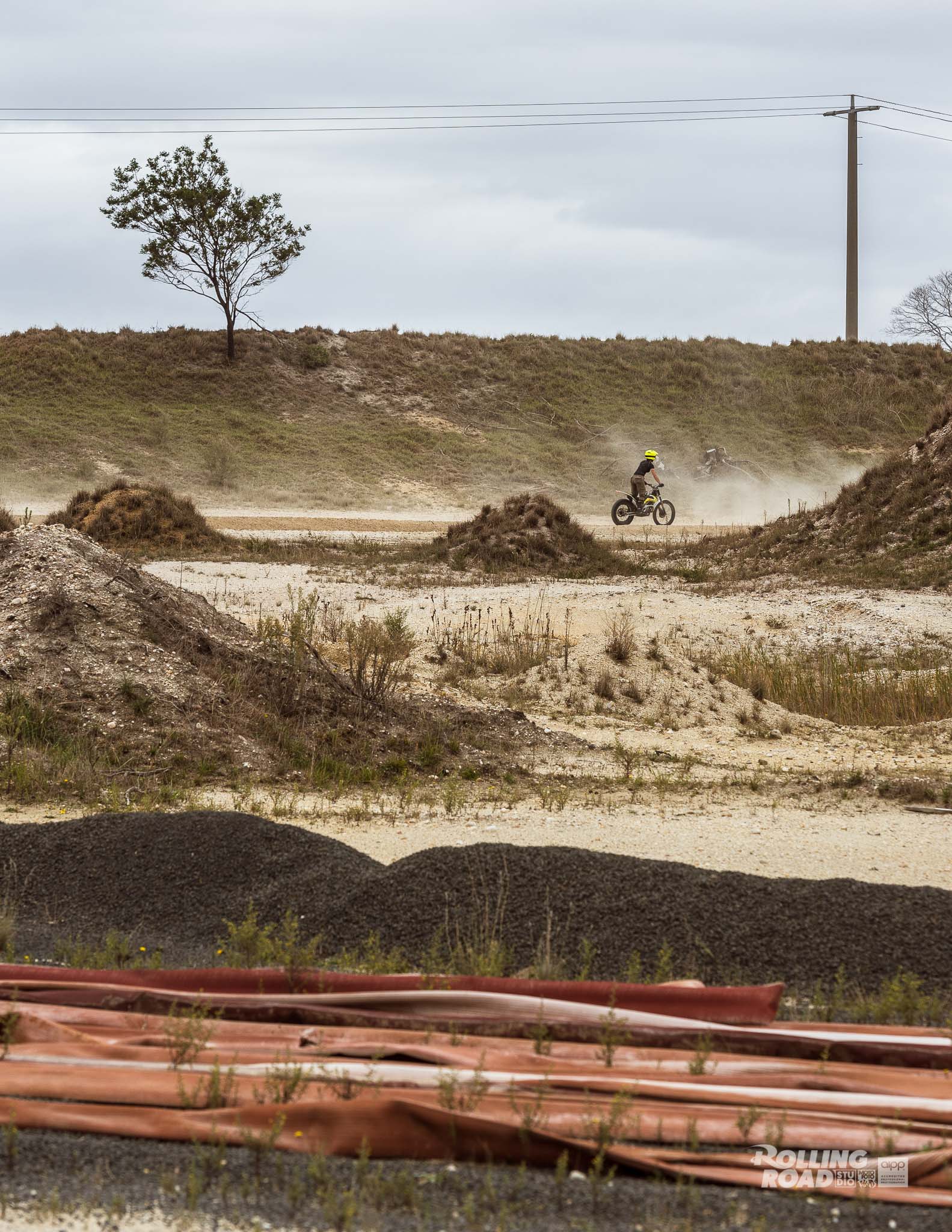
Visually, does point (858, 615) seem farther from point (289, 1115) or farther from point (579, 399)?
point (579, 399)

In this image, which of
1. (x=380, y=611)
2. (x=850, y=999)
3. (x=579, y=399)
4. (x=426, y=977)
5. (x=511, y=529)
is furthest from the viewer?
(x=579, y=399)

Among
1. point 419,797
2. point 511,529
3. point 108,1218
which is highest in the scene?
point 511,529

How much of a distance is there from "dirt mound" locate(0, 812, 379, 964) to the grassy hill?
31585 mm

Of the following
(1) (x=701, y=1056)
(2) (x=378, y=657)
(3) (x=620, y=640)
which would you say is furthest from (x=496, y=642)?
(1) (x=701, y=1056)

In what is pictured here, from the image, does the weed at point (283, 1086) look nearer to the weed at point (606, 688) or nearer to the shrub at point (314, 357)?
the weed at point (606, 688)

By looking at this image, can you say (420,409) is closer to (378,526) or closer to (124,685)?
(378,526)

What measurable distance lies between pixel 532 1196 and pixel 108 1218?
1090mm

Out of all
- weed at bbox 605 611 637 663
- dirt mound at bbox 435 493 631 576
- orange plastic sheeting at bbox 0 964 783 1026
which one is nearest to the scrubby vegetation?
dirt mound at bbox 435 493 631 576

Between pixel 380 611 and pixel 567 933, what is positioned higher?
pixel 380 611

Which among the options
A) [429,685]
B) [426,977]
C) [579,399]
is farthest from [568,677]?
[579,399]

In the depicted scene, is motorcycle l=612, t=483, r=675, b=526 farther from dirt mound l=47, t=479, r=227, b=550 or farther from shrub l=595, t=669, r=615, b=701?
shrub l=595, t=669, r=615, b=701

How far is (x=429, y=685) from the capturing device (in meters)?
12.5

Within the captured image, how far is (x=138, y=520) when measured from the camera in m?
24.0

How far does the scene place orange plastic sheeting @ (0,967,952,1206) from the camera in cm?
357
